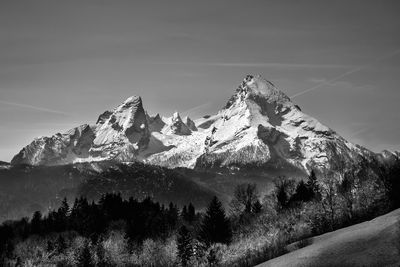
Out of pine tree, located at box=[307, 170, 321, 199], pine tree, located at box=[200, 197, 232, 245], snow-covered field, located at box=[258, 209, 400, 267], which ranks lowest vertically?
snow-covered field, located at box=[258, 209, 400, 267]

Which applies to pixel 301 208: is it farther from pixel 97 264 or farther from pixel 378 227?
pixel 378 227

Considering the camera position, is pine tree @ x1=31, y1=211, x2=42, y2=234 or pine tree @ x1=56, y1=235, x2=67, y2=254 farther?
pine tree @ x1=31, y1=211, x2=42, y2=234

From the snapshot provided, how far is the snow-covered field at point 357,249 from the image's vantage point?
1589cm

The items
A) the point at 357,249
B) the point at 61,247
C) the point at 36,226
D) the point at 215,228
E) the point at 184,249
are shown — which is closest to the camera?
the point at 357,249

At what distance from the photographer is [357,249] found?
659 inches

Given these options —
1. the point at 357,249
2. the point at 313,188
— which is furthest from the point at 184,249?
the point at 357,249

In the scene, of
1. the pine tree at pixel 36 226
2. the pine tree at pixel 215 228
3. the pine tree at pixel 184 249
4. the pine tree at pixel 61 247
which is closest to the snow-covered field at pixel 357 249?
the pine tree at pixel 184 249

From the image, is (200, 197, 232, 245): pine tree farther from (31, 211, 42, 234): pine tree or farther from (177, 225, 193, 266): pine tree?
(31, 211, 42, 234): pine tree

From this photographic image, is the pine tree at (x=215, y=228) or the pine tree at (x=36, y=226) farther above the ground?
the pine tree at (x=36, y=226)

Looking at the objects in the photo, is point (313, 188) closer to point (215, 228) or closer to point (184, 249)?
point (215, 228)

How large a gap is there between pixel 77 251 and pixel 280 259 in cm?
11683

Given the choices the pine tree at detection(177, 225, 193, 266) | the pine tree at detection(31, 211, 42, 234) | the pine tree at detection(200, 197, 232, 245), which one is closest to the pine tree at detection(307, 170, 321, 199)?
the pine tree at detection(200, 197, 232, 245)

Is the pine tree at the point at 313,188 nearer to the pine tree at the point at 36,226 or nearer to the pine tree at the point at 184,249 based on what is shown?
the pine tree at the point at 184,249

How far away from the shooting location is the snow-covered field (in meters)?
15.9
